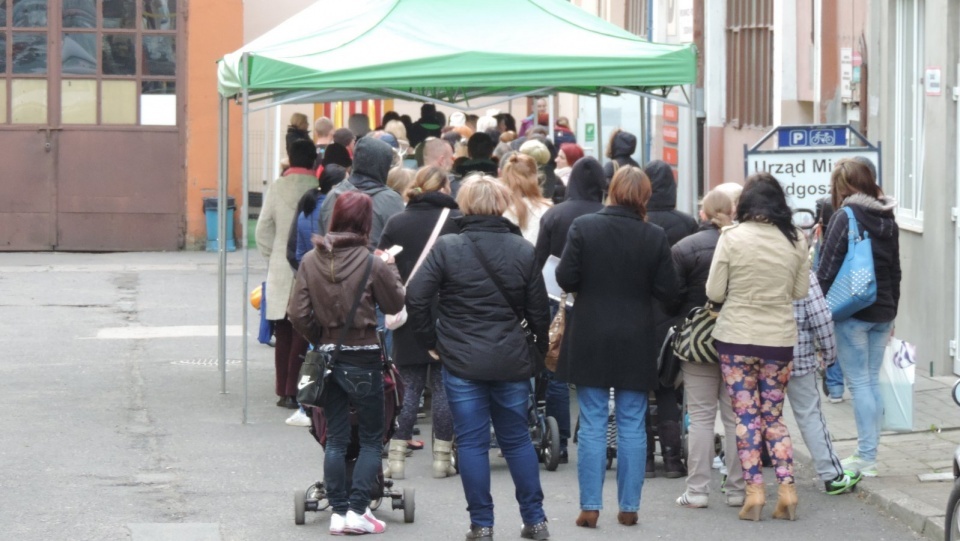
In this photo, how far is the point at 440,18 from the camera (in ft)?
38.1

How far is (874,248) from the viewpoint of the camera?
8414mm

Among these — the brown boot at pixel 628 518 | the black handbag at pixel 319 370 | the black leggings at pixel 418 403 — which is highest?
the black handbag at pixel 319 370

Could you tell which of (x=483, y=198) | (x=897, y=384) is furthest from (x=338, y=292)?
(x=897, y=384)

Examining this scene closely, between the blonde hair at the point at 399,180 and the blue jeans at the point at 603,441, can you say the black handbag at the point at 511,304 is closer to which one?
the blue jeans at the point at 603,441

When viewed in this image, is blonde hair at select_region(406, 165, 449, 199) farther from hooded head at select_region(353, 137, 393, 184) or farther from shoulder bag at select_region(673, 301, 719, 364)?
shoulder bag at select_region(673, 301, 719, 364)

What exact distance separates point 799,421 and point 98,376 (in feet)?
19.9

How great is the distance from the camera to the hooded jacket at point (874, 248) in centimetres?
836

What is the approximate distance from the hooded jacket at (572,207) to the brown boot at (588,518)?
2.02m

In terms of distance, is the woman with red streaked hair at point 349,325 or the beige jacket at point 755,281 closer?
the woman with red streaked hair at point 349,325

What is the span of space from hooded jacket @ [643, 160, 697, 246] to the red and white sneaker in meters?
2.64

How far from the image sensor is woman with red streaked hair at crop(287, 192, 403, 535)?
287 inches

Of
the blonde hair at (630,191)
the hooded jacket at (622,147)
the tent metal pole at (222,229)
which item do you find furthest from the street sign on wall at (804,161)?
the tent metal pole at (222,229)

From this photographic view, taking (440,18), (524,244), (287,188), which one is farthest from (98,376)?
(524,244)

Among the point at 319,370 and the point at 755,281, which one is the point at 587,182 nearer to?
the point at 755,281
